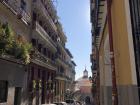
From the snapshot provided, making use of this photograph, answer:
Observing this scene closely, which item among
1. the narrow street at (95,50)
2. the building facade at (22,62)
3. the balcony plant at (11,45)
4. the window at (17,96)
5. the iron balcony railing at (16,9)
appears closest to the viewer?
the narrow street at (95,50)

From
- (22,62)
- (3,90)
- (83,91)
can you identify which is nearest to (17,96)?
(3,90)

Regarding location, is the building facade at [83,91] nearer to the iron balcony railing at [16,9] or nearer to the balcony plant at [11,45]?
the iron balcony railing at [16,9]

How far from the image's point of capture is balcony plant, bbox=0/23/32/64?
15188mm

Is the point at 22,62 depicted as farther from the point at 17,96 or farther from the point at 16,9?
the point at 16,9

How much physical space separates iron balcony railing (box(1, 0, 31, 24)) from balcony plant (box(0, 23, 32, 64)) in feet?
6.63

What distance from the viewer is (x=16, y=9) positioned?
19.4 meters

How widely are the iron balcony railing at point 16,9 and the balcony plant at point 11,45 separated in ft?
6.63

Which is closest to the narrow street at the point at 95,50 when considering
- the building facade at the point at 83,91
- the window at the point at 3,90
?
the window at the point at 3,90

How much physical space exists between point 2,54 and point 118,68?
1057 cm

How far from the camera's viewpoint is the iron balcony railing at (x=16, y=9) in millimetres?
17530

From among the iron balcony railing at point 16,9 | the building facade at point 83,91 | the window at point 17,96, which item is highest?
the iron balcony railing at point 16,9

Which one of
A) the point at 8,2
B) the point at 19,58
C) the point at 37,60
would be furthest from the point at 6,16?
the point at 37,60

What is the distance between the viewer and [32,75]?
83.5 ft

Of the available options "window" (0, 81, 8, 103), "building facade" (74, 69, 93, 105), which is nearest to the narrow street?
"window" (0, 81, 8, 103)
